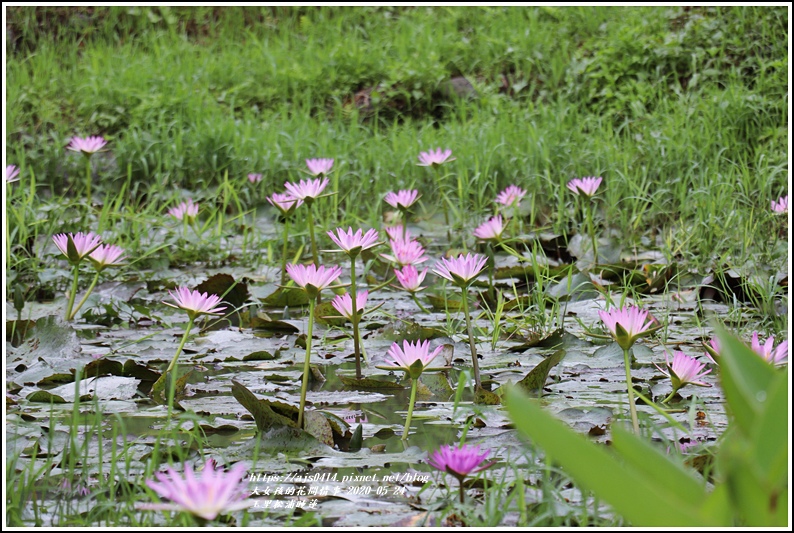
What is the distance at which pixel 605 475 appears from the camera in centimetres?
56

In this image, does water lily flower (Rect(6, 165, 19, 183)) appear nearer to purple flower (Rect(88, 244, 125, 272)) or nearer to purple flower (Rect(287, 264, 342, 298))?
purple flower (Rect(88, 244, 125, 272))

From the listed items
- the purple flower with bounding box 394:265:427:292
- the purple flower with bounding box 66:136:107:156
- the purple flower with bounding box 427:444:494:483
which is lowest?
the purple flower with bounding box 427:444:494:483

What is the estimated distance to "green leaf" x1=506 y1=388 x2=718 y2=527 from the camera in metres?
0.56

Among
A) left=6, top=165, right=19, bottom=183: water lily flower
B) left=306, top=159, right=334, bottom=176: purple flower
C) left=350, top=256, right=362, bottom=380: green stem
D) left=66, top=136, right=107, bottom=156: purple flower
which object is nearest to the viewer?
left=350, top=256, right=362, bottom=380: green stem

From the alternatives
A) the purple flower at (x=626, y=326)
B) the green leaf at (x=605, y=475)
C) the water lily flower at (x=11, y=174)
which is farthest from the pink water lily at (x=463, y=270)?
the water lily flower at (x=11, y=174)

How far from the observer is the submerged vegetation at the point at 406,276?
1.07 m

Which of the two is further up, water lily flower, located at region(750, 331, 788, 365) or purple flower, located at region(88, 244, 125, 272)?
purple flower, located at region(88, 244, 125, 272)

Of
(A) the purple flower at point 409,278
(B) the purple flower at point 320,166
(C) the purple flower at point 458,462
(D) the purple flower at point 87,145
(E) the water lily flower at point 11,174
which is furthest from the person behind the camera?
(D) the purple flower at point 87,145

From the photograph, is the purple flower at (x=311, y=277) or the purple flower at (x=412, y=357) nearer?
the purple flower at (x=412, y=357)

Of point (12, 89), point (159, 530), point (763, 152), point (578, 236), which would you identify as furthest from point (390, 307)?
point (12, 89)

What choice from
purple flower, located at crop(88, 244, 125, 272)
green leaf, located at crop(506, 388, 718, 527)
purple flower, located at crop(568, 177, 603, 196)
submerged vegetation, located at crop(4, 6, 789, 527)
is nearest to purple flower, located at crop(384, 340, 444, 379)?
submerged vegetation, located at crop(4, 6, 789, 527)

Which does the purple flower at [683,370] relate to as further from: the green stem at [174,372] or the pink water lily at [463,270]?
the green stem at [174,372]

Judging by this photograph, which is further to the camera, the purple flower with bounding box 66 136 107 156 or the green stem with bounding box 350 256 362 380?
the purple flower with bounding box 66 136 107 156

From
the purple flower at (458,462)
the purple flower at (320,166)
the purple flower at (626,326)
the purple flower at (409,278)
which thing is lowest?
the purple flower at (458,462)
